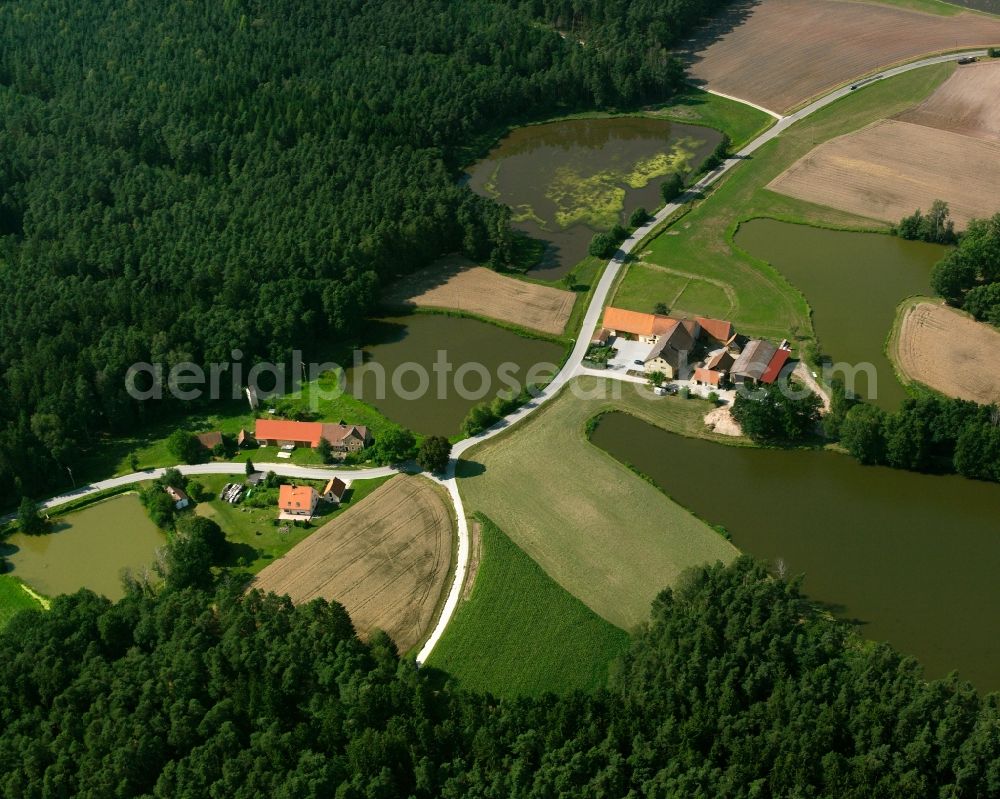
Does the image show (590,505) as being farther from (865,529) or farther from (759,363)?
(759,363)

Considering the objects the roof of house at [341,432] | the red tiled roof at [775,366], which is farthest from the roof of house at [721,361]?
the roof of house at [341,432]

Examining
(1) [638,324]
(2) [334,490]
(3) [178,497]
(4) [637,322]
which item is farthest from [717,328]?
(3) [178,497]

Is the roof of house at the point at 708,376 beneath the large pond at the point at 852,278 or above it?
beneath

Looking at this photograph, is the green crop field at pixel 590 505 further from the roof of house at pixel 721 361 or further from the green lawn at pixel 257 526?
the green lawn at pixel 257 526

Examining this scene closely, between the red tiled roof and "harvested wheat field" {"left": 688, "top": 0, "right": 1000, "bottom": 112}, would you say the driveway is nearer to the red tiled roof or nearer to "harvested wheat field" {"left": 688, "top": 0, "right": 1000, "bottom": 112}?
the red tiled roof

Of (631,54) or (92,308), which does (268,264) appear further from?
(631,54)

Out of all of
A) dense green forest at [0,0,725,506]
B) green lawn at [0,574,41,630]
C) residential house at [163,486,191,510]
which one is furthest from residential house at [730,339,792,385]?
green lawn at [0,574,41,630]
